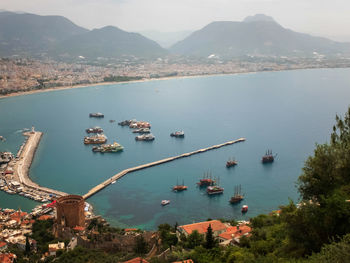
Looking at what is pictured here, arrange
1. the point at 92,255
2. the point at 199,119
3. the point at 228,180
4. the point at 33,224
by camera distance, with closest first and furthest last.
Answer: the point at 92,255, the point at 33,224, the point at 228,180, the point at 199,119

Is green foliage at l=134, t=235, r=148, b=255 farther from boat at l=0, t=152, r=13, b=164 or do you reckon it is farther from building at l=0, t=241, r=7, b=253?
boat at l=0, t=152, r=13, b=164

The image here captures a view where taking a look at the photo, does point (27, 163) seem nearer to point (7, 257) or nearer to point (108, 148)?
point (108, 148)

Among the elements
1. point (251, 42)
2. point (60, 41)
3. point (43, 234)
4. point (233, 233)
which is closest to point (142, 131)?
point (43, 234)

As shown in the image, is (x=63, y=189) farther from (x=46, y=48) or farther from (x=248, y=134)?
(x=46, y=48)

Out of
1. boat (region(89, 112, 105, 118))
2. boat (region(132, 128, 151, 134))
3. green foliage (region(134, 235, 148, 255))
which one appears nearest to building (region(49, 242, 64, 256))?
green foliage (region(134, 235, 148, 255))

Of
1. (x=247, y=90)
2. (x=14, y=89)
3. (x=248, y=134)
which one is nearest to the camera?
(x=248, y=134)

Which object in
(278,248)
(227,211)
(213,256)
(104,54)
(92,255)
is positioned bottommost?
(227,211)

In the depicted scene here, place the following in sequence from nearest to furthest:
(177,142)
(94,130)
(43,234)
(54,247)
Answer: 1. (54,247)
2. (43,234)
3. (177,142)
4. (94,130)

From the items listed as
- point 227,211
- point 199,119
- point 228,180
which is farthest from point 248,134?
point 227,211
